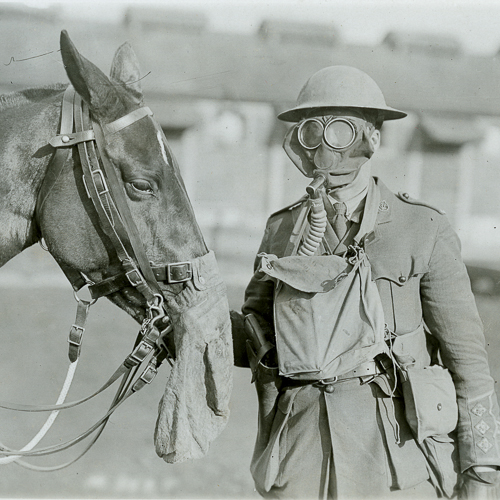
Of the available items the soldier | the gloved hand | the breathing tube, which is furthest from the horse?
the gloved hand

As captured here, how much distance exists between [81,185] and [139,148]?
0.24m

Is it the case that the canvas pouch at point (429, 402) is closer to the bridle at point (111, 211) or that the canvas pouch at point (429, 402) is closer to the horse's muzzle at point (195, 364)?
the horse's muzzle at point (195, 364)

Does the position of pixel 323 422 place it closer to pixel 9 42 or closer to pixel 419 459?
pixel 419 459

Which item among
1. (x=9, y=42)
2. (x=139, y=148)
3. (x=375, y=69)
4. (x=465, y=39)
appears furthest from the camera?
(x=375, y=69)

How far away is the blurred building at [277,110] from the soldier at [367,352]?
209 centimetres

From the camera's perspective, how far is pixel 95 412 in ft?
18.4

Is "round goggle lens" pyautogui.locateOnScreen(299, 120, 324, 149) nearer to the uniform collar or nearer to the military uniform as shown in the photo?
the uniform collar

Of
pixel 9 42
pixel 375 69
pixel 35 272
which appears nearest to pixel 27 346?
pixel 35 272

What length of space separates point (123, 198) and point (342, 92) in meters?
0.99

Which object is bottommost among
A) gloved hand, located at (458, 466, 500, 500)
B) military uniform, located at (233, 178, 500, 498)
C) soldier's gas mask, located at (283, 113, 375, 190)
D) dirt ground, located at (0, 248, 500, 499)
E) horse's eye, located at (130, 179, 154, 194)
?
dirt ground, located at (0, 248, 500, 499)

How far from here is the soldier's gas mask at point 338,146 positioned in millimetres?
2395

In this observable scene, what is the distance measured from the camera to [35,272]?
6.70 m

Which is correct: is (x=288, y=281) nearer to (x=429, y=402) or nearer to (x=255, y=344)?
(x=255, y=344)

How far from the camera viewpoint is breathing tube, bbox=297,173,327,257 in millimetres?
2305
